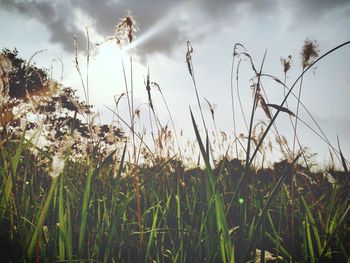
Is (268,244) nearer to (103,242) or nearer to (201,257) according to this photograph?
(201,257)

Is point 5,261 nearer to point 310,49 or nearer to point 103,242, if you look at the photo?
point 103,242

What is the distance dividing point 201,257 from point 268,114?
2.63 ft

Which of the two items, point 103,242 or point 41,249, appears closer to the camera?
point 41,249

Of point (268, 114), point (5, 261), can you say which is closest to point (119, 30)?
point (268, 114)

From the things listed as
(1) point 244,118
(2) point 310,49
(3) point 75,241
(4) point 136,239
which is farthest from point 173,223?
(2) point 310,49

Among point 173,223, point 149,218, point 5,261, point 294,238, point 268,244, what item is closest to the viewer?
point 5,261

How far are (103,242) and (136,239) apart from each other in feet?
0.64

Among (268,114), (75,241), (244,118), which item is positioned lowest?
(75,241)

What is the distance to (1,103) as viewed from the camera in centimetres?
119

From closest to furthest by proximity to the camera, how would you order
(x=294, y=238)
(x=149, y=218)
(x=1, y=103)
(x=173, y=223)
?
(x=1, y=103) → (x=294, y=238) → (x=173, y=223) → (x=149, y=218)

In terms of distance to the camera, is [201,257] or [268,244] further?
[268,244]

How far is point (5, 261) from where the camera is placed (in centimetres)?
129

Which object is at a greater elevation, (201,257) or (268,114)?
(268,114)

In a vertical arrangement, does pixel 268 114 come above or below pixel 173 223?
above
